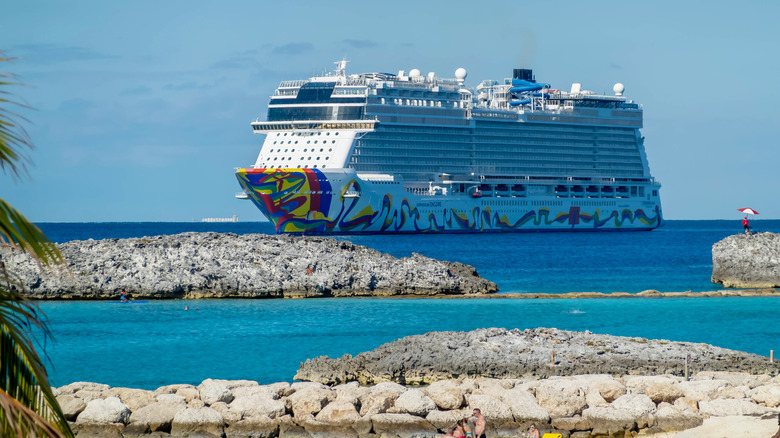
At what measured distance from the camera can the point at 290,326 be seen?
21.9 meters

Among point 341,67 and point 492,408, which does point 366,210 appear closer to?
point 341,67

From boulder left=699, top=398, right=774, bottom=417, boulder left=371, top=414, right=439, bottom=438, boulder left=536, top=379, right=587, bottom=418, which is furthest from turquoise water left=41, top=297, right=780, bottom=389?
boulder left=699, top=398, right=774, bottom=417

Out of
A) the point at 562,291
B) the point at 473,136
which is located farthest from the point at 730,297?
the point at 473,136

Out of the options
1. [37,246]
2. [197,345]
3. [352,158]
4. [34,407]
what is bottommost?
[197,345]

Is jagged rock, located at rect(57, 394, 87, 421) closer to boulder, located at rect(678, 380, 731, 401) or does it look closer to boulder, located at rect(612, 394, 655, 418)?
boulder, located at rect(612, 394, 655, 418)

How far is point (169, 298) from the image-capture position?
27109 mm

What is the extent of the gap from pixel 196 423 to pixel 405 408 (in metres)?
2.51

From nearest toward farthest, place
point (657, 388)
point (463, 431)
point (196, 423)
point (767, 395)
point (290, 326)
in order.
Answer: point (463, 431), point (196, 423), point (767, 395), point (657, 388), point (290, 326)

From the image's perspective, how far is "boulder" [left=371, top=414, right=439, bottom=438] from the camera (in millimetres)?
11688

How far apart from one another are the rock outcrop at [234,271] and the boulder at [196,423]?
49.9 feet

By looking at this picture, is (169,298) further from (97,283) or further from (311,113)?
(311,113)

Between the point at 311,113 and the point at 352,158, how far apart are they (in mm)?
4281

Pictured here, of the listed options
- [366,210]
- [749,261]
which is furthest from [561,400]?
[366,210]

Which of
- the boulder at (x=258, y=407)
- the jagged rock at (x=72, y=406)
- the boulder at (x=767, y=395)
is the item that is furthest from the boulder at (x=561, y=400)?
the jagged rock at (x=72, y=406)
